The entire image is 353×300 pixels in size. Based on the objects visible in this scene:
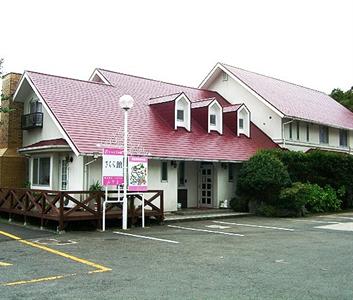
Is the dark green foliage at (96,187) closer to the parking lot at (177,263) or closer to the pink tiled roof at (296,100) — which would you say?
the parking lot at (177,263)

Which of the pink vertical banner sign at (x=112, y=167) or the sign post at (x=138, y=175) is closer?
the pink vertical banner sign at (x=112, y=167)

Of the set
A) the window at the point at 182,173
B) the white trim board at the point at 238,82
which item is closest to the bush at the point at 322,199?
the white trim board at the point at 238,82

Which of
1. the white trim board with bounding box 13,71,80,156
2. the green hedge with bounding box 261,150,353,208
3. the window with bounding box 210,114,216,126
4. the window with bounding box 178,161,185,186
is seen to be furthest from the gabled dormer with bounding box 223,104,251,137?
the white trim board with bounding box 13,71,80,156

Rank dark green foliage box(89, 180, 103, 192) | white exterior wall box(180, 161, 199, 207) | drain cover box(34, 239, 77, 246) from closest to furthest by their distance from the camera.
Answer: drain cover box(34, 239, 77, 246), dark green foliage box(89, 180, 103, 192), white exterior wall box(180, 161, 199, 207)

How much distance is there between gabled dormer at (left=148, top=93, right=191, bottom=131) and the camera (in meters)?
21.6

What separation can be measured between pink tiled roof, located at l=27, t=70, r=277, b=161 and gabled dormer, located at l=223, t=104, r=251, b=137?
404 millimetres

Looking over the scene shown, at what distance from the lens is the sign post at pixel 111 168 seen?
14.5 m

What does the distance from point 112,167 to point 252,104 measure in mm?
14678

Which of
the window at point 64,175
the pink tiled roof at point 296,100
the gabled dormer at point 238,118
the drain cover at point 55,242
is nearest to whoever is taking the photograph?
the drain cover at point 55,242

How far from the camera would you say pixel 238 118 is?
24.8 metres

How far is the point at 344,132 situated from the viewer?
32312 millimetres

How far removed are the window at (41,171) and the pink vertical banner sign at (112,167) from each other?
5.04 meters

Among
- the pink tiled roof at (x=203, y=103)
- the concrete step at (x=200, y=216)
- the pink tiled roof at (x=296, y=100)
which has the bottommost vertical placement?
the concrete step at (x=200, y=216)

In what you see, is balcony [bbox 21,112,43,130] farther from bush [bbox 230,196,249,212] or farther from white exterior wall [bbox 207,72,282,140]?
white exterior wall [bbox 207,72,282,140]
